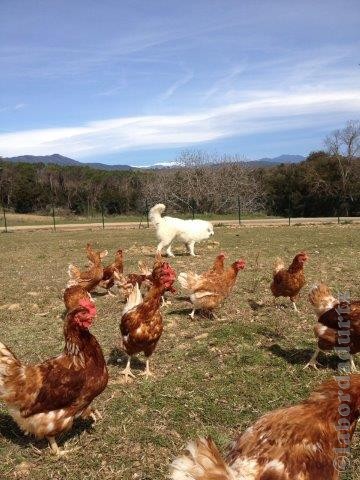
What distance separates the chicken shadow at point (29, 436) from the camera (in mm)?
4547

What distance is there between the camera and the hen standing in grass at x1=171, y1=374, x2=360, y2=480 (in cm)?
256

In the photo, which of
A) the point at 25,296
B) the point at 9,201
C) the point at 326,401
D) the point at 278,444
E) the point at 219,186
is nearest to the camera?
the point at 278,444

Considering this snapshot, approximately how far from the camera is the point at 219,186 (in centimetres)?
4228

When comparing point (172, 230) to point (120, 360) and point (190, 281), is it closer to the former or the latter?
point (190, 281)

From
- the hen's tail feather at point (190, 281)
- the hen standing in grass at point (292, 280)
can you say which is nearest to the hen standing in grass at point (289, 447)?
the hen's tail feather at point (190, 281)

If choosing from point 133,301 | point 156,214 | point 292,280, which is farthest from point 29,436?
point 156,214

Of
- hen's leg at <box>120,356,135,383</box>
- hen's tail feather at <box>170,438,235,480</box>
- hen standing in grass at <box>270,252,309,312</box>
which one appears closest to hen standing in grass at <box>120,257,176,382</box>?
hen's leg at <box>120,356,135,383</box>

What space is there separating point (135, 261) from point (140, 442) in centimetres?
1056

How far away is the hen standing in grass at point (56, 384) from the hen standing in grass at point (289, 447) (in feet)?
5.78

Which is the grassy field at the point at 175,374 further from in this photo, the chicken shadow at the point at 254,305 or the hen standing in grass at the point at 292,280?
the hen standing in grass at the point at 292,280

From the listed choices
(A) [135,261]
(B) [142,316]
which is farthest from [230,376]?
(A) [135,261]

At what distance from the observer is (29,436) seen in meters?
4.66

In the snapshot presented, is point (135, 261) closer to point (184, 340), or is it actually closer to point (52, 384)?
point (184, 340)

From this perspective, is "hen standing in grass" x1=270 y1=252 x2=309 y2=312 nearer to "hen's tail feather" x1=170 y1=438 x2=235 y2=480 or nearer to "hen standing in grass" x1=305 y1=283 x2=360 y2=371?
"hen standing in grass" x1=305 y1=283 x2=360 y2=371
